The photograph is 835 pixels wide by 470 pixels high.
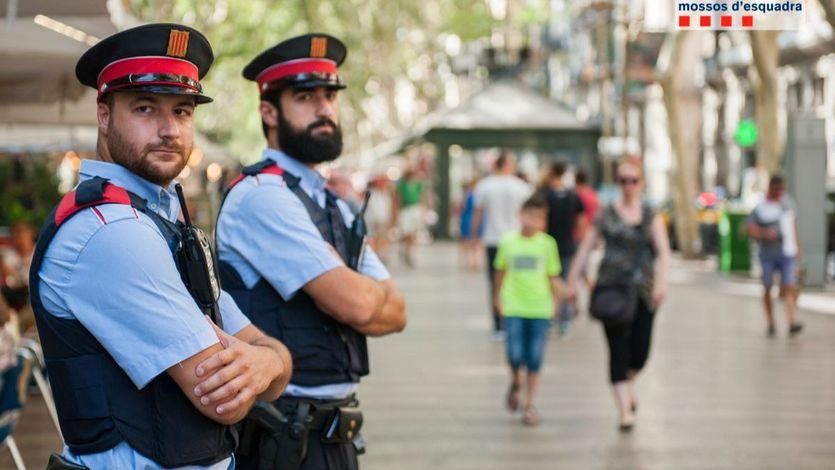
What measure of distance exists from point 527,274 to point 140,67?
7.11 metres

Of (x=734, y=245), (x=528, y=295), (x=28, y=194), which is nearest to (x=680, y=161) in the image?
(x=734, y=245)

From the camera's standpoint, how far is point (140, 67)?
3.08 m

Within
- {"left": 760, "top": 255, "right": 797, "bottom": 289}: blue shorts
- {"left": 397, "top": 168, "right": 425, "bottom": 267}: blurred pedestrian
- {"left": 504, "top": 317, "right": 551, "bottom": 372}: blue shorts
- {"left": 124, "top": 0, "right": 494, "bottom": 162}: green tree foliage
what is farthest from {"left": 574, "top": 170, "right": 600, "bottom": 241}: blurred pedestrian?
{"left": 124, "top": 0, "right": 494, "bottom": 162}: green tree foliage

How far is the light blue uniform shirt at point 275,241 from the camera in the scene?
4102 millimetres

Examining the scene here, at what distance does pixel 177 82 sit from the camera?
3100 millimetres

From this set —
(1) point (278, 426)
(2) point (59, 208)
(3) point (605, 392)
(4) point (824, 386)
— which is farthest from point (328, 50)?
(4) point (824, 386)

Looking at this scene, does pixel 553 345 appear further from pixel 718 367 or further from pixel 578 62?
pixel 578 62

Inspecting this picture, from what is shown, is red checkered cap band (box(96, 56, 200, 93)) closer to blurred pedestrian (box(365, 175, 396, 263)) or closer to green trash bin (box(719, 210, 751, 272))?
green trash bin (box(719, 210, 751, 272))

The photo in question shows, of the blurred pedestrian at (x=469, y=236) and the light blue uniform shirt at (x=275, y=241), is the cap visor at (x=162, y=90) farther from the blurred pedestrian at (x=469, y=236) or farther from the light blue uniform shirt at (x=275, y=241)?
the blurred pedestrian at (x=469, y=236)

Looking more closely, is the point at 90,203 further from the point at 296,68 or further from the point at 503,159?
the point at 503,159

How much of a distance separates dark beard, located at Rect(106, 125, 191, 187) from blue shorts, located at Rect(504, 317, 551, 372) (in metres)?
6.83

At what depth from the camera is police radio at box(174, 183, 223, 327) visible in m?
3.01

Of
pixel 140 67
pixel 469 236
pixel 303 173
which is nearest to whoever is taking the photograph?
pixel 140 67

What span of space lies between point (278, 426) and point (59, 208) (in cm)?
136
